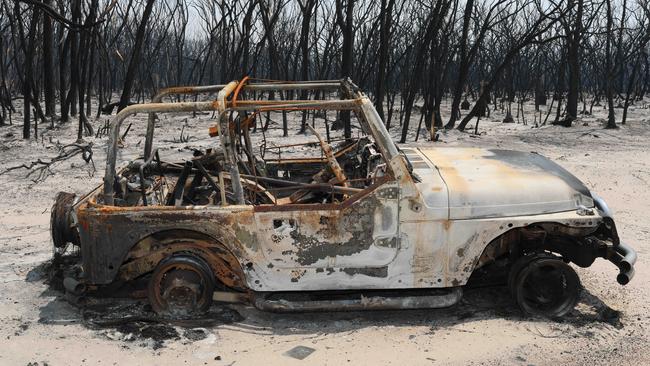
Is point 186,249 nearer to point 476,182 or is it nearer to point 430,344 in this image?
point 430,344

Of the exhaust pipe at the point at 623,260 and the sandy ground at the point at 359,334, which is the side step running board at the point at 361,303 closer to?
the sandy ground at the point at 359,334

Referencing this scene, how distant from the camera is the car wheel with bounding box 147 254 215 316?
4.13 m

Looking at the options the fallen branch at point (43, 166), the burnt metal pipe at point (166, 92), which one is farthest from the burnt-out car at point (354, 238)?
the fallen branch at point (43, 166)

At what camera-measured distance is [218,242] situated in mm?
4145

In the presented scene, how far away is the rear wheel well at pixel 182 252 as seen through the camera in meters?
4.15

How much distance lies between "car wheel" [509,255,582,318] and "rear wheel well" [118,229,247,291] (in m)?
1.97

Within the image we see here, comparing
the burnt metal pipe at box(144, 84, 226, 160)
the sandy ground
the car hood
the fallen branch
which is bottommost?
the sandy ground

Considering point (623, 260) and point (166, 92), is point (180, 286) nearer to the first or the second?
point (166, 92)

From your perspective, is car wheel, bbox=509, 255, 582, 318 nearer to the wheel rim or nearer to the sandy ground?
the wheel rim

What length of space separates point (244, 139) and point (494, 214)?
91.0 inches

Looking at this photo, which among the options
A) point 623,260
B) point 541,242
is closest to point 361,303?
point 541,242

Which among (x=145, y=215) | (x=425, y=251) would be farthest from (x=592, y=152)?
(x=145, y=215)

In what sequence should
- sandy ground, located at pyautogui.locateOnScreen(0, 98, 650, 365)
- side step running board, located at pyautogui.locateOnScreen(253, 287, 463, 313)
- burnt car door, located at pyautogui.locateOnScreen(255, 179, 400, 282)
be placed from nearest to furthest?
sandy ground, located at pyautogui.locateOnScreen(0, 98, 650, 365) < burnt car door, located at pyautogui.locateOnScreen(255, 179, 400, 282) < side step running board, located at pyautogui.locateOnScreen(253, 287, 463, 313)

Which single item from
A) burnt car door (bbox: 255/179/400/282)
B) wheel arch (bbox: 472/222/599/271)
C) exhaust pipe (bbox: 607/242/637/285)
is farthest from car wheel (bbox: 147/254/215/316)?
exhaust pipe (bbox: 607/242/637/285)
